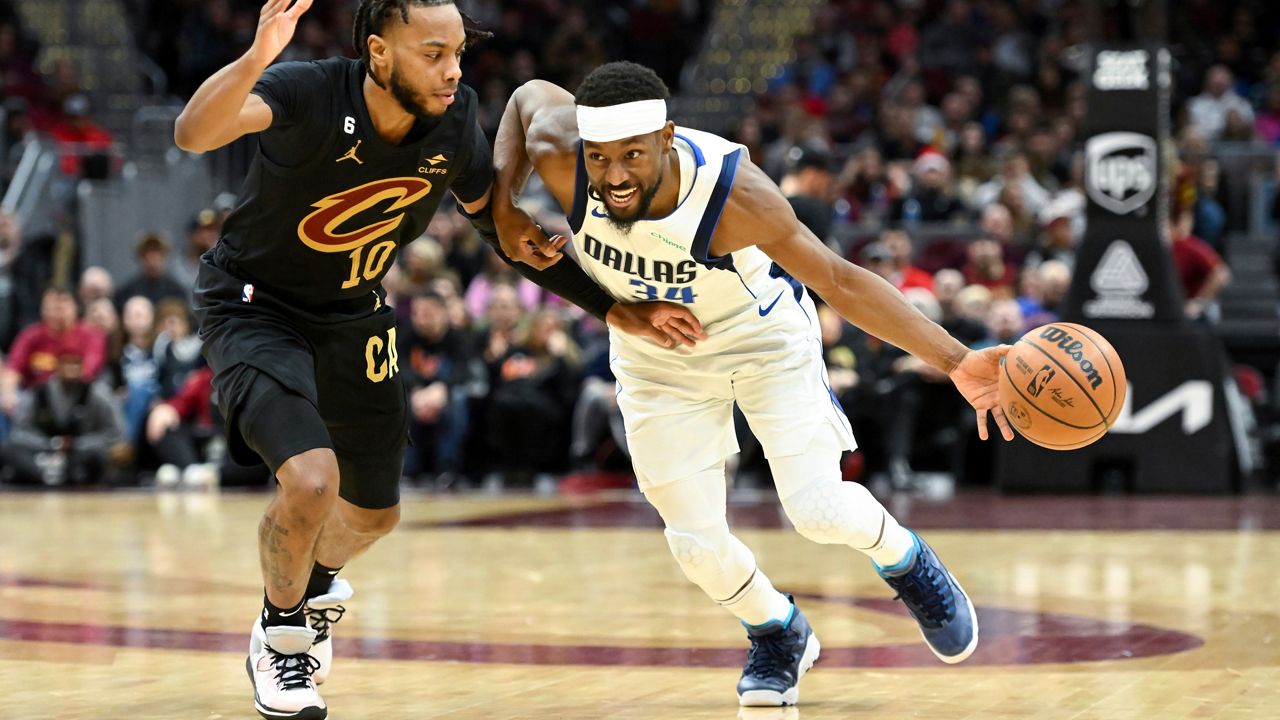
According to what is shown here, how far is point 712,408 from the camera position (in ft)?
17.4

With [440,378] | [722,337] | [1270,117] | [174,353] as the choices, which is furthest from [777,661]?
[1270,117]

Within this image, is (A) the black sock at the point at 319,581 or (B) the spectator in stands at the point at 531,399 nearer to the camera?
(A) the black sock at the point at 319,581

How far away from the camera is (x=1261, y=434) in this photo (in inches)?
504

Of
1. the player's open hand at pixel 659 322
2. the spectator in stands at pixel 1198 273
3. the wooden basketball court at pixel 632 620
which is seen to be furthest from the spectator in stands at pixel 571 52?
the player's open hand at pixel 659 322

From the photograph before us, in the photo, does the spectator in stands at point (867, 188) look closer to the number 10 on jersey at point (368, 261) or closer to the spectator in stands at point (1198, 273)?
the spectator in stands at point (1198, 273)

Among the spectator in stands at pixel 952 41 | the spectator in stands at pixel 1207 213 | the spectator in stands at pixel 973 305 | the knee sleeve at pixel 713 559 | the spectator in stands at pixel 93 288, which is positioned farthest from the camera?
the spectator in stands at pixel 952 41

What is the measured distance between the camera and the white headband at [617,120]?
4.82 metres

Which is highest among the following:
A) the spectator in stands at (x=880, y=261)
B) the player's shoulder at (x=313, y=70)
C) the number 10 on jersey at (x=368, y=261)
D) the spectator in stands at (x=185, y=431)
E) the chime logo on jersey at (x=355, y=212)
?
the player's shoulder at (x=313, y=70)

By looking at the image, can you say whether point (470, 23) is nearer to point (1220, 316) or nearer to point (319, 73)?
point (319, 73)

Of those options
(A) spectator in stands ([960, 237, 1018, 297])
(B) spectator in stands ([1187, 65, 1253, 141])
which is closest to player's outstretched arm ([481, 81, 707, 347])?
(A) spectator in stands ([960, 237, 1018, 297])

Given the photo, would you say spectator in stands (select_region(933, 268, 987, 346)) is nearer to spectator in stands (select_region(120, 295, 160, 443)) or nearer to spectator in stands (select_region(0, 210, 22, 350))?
spectator in stands (select_region(120, 295, 160, 443))

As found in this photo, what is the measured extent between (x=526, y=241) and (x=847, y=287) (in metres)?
1.01

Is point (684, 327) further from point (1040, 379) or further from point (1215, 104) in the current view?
point (1215, 104)

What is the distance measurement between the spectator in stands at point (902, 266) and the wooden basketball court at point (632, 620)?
217 cm
